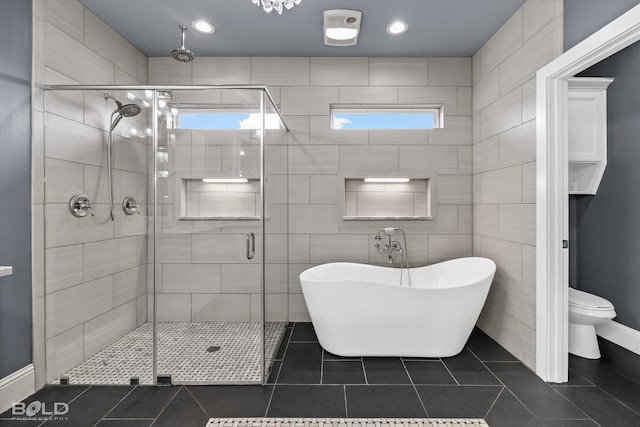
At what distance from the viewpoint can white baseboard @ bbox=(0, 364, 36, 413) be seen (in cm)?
185

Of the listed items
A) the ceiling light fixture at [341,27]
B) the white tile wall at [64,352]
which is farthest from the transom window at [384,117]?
the white tile wall at [64,352]

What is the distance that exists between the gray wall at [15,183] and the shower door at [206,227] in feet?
2.47

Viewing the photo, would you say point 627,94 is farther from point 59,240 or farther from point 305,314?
point 59,240

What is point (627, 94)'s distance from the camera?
272 cm

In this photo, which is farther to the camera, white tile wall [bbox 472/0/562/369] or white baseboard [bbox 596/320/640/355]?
white baseboard [bbox 596/320/640/355]

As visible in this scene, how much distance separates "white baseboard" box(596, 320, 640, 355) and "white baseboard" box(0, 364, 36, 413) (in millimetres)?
4367

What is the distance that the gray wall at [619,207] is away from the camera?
8.75 ft

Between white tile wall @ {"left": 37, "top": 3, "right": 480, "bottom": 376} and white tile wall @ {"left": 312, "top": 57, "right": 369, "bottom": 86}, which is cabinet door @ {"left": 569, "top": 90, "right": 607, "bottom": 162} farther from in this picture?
white tile wall @ {"left": 312, "top": 57, "right": 369, "bottom": 86}

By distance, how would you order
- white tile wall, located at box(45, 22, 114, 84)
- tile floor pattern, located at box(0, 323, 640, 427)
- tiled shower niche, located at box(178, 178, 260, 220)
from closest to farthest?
1. tile floor pattern, located at box(0, 323, 640, 427)
2. tiled shower niche, located at box(178, 178, 260, 220)
3. white tile wall, located at box(45, 22, 114, 84)

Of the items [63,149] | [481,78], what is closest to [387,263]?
[481,78]

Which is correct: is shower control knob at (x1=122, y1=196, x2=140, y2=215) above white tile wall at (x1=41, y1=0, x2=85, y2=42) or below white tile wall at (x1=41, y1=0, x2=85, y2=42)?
below

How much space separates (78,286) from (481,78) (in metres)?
3.69

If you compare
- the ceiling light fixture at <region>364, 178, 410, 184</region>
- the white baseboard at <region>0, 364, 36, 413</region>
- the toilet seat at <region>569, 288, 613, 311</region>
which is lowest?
the white baseboard at <region>0, 364, 36, 413</region>

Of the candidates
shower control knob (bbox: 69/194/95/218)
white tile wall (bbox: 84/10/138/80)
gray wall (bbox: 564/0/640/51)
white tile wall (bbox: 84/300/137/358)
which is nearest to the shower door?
white tile wall (bbox: 84/300/137/358)
